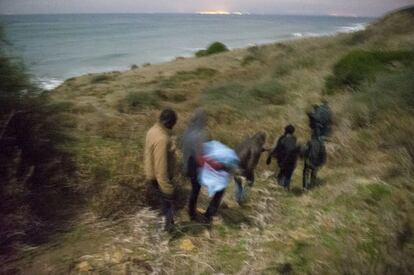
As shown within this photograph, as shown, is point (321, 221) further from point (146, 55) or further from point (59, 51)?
point (59, 51)

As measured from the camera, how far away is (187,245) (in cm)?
546

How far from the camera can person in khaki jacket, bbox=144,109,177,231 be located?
4961mm

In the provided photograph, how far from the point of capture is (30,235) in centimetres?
548

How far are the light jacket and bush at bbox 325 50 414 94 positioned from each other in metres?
9.25

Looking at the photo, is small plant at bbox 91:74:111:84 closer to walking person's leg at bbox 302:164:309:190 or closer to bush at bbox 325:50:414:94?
bush at bbox 325:50:414:94

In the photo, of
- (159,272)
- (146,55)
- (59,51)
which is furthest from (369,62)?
(59,51)

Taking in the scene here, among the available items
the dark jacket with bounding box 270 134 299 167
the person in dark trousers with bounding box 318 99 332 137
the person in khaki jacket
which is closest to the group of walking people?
the person in khaki jacket

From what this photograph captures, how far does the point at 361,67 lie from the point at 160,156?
10.5 metres

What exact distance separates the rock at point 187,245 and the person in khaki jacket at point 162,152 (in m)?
0.69

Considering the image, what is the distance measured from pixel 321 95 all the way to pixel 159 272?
956cm

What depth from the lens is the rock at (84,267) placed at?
482cm

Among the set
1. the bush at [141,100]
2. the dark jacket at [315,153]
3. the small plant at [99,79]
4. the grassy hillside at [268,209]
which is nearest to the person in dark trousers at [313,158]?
the dark jacket at [315,153]

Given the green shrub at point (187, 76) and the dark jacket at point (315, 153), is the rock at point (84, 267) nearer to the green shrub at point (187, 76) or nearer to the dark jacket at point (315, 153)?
the dark jacket at point (315, 153)

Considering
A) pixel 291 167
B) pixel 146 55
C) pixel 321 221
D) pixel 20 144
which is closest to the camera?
pixel 321 221
